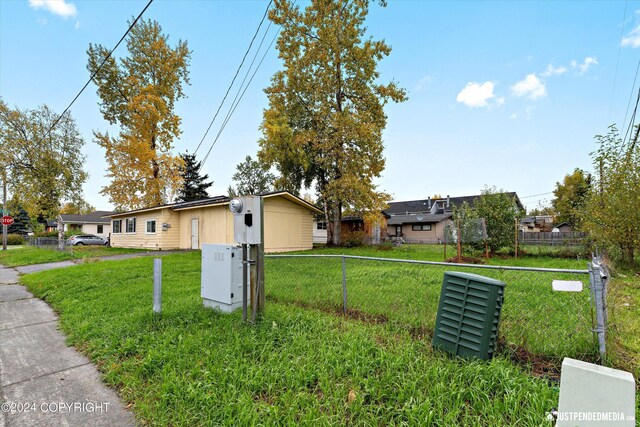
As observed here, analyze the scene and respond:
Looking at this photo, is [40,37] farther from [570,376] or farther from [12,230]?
[12,230]

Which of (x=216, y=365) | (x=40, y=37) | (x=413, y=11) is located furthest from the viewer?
(x=40, y=37)

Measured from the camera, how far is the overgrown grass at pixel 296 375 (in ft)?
6.59

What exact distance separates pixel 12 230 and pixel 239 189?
34.4 metres

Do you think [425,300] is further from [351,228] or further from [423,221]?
[423,221]

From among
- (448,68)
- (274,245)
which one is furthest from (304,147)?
(448,68)

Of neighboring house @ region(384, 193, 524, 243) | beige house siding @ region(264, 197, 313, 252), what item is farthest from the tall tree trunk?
neighboring house @ region(384, 193, 524, 243)

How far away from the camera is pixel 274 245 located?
15.6 m

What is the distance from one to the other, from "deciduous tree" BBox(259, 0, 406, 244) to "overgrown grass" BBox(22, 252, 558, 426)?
14405 mm

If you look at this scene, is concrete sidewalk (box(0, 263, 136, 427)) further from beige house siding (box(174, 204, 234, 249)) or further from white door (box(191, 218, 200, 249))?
white door (box(191, 218, 200, 249))

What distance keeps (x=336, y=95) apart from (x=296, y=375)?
1914 centimetres

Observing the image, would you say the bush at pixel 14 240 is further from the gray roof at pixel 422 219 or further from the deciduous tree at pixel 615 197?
the deciduous tree at pixel 615 197

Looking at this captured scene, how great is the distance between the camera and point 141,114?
22016 mm

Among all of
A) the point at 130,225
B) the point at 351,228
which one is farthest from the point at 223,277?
the point at 351,228

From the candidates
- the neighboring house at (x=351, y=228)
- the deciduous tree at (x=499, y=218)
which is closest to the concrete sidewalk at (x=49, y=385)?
the deciduous tree at (x=499, y=218)
